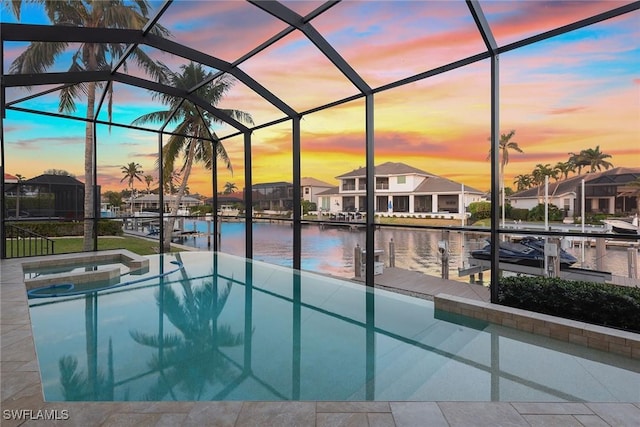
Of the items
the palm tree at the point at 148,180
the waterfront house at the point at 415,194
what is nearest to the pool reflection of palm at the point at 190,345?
the waterfront house at the point at 415,194

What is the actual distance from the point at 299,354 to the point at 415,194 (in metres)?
4.10

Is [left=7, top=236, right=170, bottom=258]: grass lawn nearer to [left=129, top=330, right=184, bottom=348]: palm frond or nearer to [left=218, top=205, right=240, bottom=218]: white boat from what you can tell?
[left=218, top=205, right=240, bottom=218]: white boat

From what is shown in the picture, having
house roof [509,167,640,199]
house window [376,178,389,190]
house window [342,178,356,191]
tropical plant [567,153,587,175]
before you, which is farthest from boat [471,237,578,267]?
house window [342,178,356,191]

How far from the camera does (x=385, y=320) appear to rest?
4902 millimetres

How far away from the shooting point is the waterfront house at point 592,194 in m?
4.75

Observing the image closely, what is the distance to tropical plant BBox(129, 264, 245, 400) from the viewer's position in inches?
123

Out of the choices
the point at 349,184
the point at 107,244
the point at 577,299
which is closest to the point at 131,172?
the point at 107,244

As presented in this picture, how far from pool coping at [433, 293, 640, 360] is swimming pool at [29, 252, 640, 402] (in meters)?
0.11

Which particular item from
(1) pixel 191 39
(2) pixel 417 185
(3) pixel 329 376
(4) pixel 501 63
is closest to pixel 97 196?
(1) pixel 191 39

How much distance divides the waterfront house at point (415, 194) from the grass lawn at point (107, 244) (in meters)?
7.15

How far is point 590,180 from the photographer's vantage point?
5.16 m

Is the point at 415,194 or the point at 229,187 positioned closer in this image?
the point at 415,194

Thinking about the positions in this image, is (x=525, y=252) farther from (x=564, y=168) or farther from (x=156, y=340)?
(x=156, y=340)

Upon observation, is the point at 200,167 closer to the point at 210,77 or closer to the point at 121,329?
the point at 210,77
